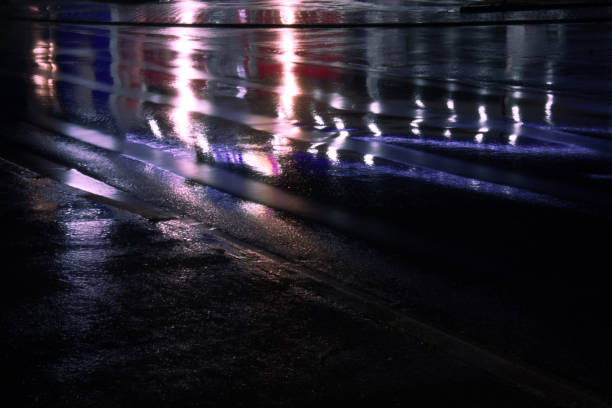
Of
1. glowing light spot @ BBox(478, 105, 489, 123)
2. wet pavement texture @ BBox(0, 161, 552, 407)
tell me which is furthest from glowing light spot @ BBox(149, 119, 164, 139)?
wet pavement texture @ BBox(0, 161, 552, 407)

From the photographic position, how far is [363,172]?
8773 millimetres

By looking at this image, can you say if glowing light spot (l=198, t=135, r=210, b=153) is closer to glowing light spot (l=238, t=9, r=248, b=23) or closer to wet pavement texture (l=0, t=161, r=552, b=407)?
wet pavement texture (l=0, t=161, r=552, b=407)

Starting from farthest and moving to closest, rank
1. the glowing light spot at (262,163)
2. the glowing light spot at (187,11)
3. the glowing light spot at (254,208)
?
the glowing light spot at (187,11) < the glowing light spot at (262,163) < the glowing light spot at (254,208)

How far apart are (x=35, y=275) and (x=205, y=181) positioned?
2.99m

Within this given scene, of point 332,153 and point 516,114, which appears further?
point 516,114

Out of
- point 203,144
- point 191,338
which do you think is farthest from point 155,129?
point 191,338

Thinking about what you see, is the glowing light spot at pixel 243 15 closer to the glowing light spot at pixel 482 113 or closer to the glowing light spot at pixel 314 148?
the glowing light spot at pixel 482 113

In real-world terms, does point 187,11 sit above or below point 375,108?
above

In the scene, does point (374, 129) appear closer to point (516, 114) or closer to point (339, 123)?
point (339, 123)

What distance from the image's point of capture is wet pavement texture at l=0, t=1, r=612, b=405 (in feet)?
17.5

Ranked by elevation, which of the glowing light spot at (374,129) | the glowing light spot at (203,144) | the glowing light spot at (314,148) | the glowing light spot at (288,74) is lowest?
the glowing light spot at (314,148)

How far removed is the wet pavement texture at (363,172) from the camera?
5336 mm

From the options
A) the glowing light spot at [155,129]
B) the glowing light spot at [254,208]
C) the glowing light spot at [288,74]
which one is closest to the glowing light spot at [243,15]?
the glowing light spot at [288,74]

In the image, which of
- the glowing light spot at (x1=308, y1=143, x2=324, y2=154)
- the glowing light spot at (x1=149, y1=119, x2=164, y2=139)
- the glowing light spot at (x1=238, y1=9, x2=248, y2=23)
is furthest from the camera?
the glowing light spot at (x1=238, y1=9, x2=248, y2=23)
